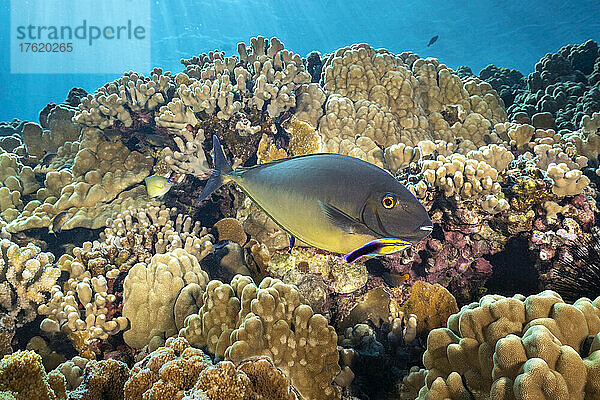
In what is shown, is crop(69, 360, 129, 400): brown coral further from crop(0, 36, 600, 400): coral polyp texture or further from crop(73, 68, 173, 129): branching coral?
crop(73, 68, 173, 129): branching coral

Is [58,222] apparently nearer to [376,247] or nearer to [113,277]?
[113,277]

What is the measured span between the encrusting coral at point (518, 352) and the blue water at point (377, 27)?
70.8 m

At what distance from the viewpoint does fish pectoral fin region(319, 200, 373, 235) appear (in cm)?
126

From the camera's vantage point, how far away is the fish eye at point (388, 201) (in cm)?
126

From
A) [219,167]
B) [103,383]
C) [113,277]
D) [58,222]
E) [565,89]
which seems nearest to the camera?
[219,167]

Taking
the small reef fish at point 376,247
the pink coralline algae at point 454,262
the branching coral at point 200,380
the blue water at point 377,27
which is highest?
the blue water at point 377,27

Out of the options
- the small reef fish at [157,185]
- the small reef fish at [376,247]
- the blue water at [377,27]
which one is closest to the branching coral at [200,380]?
the small reef fish at [376,247]

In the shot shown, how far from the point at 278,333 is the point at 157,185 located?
3.56 meters

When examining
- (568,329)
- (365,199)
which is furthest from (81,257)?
(568,329)

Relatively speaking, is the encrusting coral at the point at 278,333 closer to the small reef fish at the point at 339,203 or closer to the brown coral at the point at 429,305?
the small reef fish at the point at 339,203

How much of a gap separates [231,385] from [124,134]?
18.9ft

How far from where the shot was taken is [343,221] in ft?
4.21

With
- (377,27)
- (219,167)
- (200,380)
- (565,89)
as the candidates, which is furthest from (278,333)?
(377,27)

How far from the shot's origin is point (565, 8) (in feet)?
168
